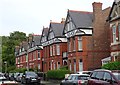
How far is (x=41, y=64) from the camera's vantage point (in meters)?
67.2

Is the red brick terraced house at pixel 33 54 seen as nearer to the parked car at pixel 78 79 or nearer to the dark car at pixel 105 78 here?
the parked car at pixel 78 79

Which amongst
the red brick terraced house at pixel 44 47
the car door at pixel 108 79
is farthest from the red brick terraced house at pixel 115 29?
the red brick terraced house at pixel 44 47

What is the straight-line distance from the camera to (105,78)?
1884 cm

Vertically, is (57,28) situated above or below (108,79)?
above

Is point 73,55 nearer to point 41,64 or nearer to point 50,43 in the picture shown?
point 50,43

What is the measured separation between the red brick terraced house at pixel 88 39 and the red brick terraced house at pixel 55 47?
540 cm

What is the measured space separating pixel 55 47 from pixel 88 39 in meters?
10.8

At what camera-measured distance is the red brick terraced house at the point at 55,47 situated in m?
53.4

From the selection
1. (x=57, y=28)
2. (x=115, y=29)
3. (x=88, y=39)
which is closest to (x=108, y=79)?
(x=115, y=29)

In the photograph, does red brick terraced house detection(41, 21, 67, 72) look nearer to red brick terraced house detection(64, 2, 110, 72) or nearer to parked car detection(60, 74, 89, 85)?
red brick terraced house detection(64, 2, 110, 72)

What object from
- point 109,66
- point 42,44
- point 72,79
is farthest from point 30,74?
point 42,44

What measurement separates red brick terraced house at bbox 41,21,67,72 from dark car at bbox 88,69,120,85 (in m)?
31.6

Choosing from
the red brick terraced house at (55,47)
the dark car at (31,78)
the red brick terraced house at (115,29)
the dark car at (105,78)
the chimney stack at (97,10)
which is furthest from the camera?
the red brick terraced house at (55,47)

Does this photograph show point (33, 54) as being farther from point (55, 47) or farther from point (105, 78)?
point (105, 78)
